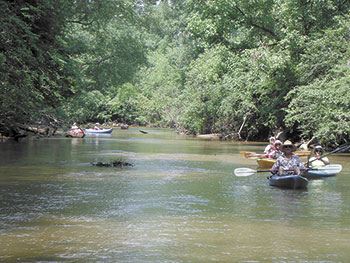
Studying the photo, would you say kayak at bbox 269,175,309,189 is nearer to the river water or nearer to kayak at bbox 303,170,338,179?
the river water

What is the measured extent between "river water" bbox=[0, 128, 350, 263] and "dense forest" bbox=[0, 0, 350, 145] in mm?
3614

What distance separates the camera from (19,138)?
3042 centimetres

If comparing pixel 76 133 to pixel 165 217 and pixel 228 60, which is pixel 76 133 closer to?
pixel 228 60

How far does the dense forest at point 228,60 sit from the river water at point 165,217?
3614mm

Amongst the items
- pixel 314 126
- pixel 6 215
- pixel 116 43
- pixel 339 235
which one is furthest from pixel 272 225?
pixel 116 43

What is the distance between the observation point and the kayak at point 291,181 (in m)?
12.7

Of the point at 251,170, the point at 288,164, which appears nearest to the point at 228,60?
the point at 251,170

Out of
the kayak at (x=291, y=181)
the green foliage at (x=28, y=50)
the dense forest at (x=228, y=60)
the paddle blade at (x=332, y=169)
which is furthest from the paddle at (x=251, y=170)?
the green foliage at (x=28, y=50)

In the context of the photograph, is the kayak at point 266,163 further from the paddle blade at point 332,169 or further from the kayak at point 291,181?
the kayak at point 291,181

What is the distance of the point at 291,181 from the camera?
41.7 ft

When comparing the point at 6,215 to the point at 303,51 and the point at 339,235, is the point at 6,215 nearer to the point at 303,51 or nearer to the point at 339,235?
the point at 339,235

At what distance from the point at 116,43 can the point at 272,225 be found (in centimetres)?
2361

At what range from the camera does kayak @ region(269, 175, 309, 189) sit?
12.7 meters

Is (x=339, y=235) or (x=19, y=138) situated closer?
(x=339, y=235)
